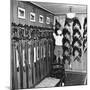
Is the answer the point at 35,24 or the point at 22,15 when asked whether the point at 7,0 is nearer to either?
the point at 22,15

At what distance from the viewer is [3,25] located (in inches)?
75.2

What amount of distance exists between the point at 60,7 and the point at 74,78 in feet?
2.79

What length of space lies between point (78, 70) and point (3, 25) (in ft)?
3.35

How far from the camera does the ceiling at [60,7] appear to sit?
206 cm

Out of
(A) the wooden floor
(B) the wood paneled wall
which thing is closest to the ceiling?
(B) the wood paneled wall

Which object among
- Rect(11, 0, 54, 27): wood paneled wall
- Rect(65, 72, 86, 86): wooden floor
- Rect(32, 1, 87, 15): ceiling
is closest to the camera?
Rect(11, 0, 54, 27): wood paneled wall

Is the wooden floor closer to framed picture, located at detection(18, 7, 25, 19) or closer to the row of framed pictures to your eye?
the row of framed pictures

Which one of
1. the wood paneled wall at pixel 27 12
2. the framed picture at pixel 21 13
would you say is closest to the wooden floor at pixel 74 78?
the wood paneled wall at pixel 27 12

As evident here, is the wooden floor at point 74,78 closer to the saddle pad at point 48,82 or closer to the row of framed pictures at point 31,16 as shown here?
the saddle pad at point 48,82

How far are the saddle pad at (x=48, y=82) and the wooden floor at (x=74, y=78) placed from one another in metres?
0.13

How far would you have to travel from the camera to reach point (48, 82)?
6.91 feet

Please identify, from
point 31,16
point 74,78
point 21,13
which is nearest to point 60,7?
point 31,16

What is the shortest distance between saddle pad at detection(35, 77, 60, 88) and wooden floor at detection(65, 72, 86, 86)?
13 cm

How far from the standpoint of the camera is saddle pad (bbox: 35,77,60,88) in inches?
81.7
